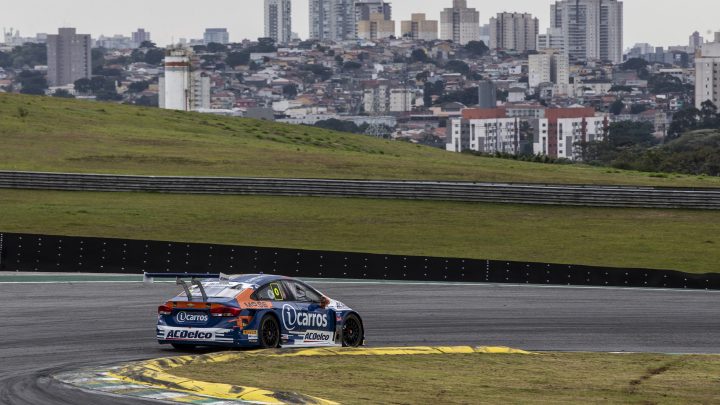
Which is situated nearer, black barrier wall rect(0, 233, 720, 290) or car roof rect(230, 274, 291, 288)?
car roof rect(230, 274, 291, 288)

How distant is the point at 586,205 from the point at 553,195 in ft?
4.17

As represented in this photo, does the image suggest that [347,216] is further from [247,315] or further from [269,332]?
[247,315]

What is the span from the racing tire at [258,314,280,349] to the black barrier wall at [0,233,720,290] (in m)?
14.7

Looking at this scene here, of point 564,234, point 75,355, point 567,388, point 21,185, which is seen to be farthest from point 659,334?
point 21,185

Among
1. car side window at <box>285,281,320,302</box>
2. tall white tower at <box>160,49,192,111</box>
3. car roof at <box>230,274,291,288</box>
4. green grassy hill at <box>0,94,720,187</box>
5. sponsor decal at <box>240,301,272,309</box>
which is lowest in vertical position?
sponsor decal at <box>240,301,272,309</box>

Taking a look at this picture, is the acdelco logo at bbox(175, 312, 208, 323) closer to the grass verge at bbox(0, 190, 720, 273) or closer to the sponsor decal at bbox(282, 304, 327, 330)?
the sponsor decal at bbox(282, 304, 327, 330)

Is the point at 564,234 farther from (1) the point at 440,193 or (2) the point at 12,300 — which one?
(2) the point at 12,300

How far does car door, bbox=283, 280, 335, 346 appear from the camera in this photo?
23578 mm

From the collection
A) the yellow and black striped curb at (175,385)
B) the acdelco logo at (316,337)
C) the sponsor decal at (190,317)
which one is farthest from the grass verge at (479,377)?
the sponsor decal at (190,317)

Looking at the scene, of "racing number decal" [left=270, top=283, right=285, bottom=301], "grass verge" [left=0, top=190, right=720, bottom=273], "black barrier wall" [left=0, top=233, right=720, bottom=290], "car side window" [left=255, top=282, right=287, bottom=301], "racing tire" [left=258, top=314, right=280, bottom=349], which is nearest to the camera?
"racing tire" [left=258, top=314, right=280, bottom=349]

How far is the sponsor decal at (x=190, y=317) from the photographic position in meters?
22.8

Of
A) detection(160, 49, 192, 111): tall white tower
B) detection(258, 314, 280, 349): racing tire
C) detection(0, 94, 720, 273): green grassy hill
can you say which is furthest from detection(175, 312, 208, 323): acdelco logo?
detection(160, 49, 192, 111): tall white tower

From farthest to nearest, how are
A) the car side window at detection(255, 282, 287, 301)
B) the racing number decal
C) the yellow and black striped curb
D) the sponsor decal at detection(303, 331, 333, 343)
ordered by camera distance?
the sponsor decal at detection(303, 331, 333, 343) < the racing number decal < the car side window at detection(255, 282, 287, 301) < the yellow and black striped curb

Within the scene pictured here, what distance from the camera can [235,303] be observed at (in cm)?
2272
